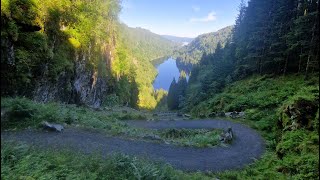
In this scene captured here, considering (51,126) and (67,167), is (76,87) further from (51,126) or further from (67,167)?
(67,167)

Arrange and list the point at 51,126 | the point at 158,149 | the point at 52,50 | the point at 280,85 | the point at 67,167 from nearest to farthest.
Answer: the point at 67,167 < the point at 51,126 < the point at 158,149 < the point at 52,50 < the point at 280,85

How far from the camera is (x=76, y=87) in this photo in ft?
123

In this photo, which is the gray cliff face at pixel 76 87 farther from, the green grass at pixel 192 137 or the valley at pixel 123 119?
the green grass at pixel 192 137

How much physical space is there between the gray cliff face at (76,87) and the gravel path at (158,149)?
36.4 ft

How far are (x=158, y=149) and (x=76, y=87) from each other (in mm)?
22820

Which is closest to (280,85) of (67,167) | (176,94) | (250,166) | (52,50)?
(250,166)

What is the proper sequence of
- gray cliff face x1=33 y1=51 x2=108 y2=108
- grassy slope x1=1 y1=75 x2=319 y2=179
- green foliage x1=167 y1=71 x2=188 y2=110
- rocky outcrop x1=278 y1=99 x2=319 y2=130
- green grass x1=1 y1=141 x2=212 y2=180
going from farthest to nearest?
green foliage x1=167 y1=71 x2=188 y2=110, gray cliff face x1=33 y1=51 x2=108 y2=108, rocky outcrop x1=278 y1=99 x2=319 y2=130, grassy slope x1=1 y1=75 x2=319 y2=179, green grass x1=1 y1=141 x2=212 y2=180

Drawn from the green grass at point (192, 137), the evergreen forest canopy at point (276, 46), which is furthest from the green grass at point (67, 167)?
the evergreen forest canopy at point (276, 46)

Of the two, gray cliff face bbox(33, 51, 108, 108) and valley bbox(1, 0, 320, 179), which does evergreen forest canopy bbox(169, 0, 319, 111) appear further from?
gray cliff face bbox(33, 51, 108, 108)

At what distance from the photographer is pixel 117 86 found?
6756 cm

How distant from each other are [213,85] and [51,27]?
120 feet

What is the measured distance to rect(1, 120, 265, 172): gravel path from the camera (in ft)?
47.4

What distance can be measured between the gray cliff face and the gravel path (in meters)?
11.1

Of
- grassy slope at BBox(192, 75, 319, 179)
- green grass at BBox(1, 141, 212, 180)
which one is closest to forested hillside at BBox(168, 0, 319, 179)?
grassy slope at BBox(192, 75, 319, 179)
